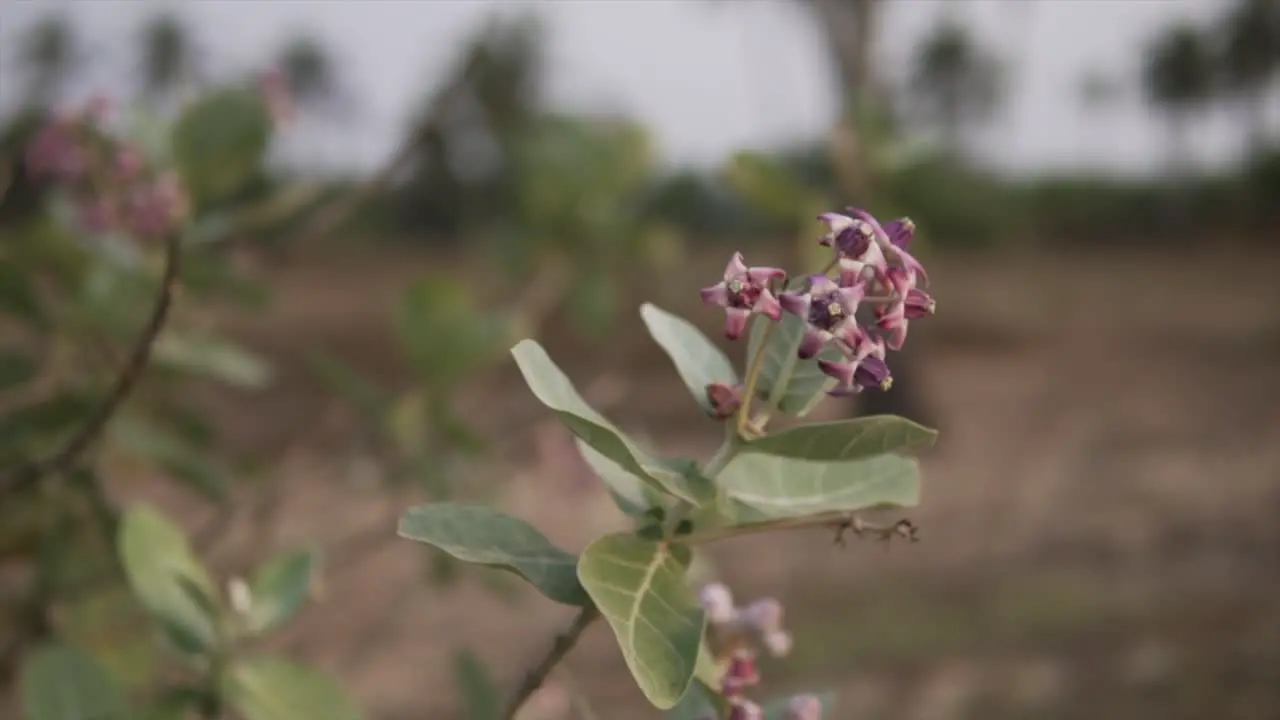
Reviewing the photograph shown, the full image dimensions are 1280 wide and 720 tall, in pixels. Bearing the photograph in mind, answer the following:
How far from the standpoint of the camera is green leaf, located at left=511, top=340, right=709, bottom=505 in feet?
1.14

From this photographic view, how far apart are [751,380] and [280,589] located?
29 centimetres

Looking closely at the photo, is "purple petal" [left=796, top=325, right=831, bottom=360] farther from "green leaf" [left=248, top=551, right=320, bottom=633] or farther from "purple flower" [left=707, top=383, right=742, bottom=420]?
"green leaf" [left=248, top=551, right=320, bottom=633]

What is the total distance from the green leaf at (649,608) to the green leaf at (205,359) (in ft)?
2.17

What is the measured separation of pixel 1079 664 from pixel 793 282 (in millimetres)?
1883

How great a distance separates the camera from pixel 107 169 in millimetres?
982

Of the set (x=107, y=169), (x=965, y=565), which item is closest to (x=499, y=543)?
(x=107, y=169)

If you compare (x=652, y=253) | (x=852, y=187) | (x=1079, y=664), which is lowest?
(x=1079, y=664)

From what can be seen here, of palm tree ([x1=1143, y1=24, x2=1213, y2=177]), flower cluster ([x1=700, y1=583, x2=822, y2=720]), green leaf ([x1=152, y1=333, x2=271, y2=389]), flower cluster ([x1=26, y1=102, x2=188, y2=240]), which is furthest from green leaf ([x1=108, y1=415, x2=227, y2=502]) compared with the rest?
palm tree ([x1=1143, y1=24, x2=1213, y2=177])

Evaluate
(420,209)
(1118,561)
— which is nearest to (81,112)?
(1118,561)

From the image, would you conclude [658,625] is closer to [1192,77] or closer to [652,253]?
[652,253]

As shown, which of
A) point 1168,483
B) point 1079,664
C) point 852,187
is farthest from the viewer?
point 1168,483

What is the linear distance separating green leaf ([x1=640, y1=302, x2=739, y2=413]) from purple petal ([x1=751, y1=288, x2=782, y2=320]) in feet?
0.20

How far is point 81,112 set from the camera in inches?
37.9

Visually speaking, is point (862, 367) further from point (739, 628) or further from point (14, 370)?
point (14, 370)
